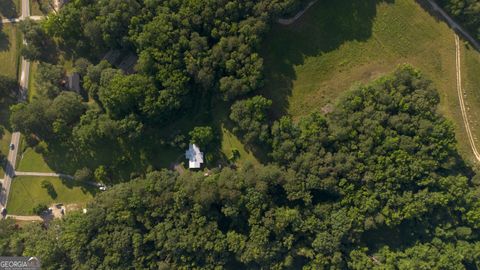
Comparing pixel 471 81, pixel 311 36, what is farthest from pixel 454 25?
pixel 311 36

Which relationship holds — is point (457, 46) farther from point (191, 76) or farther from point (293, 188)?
point (191, 76)

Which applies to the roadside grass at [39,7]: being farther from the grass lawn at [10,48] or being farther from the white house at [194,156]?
the white house at [194,156]

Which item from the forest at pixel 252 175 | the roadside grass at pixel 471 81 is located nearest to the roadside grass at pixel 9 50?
the forest at pixel 252 175

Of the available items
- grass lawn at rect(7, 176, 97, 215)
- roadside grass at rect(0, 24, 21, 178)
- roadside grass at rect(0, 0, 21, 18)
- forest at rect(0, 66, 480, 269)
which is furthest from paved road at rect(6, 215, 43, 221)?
roadside grass at rect(0, 0, 21, 18)

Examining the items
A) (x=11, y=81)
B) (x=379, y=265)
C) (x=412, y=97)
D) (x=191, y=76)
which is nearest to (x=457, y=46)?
(x=412, y=97)

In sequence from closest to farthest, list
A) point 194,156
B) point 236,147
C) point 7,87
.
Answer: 1. point 194,156
2. point 236,147
3. point 7,87

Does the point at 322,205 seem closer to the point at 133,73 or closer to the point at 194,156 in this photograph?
the point at 194,156

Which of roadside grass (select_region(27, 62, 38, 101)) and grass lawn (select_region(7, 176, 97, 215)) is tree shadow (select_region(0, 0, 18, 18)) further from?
grass lawn (select_region(7, 176, 97, 215))
